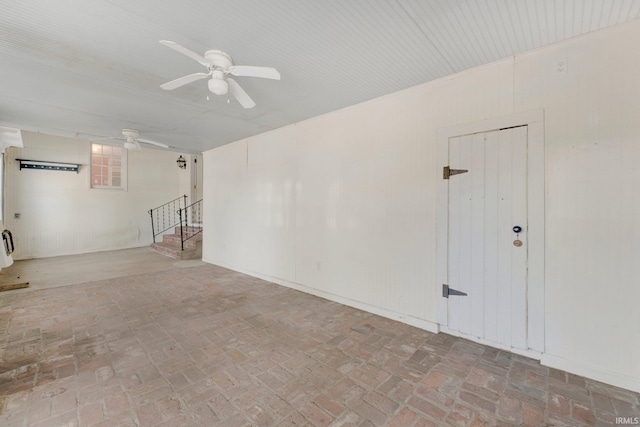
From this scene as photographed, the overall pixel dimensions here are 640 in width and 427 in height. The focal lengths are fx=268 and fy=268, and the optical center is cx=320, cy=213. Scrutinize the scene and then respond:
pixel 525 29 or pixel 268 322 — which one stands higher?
pixel 525 29

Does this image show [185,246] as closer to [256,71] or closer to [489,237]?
[256,71]

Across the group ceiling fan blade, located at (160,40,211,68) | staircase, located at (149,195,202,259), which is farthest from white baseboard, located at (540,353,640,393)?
staircase, located at (149,195,202,259)

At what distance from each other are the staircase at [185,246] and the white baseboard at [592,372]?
7.43 metres

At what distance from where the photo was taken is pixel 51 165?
23.9 feet

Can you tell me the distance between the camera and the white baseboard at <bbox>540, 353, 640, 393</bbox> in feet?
6.72

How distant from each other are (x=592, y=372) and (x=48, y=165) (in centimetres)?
1112

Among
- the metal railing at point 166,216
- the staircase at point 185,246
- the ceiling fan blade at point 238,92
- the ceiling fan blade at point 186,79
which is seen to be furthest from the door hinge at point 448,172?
the metal railing at point 166,216

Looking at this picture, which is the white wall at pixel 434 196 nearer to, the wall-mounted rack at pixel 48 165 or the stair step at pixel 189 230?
the stair step at pixel 189 230

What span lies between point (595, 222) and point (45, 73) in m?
5.45

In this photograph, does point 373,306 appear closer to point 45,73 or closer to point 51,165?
point 45,73

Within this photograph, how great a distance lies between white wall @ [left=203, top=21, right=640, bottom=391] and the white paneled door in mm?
195

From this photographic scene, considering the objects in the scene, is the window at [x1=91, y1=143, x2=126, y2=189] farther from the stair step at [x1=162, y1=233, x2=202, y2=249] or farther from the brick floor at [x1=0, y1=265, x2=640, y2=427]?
the brick floor at [x1=0, y1=265, x2=640, y2=427]

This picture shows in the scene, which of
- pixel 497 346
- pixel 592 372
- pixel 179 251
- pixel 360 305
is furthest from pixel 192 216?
pixel 592 372

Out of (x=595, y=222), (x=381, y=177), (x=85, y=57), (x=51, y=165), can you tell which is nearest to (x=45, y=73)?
(x=85, y=57)
